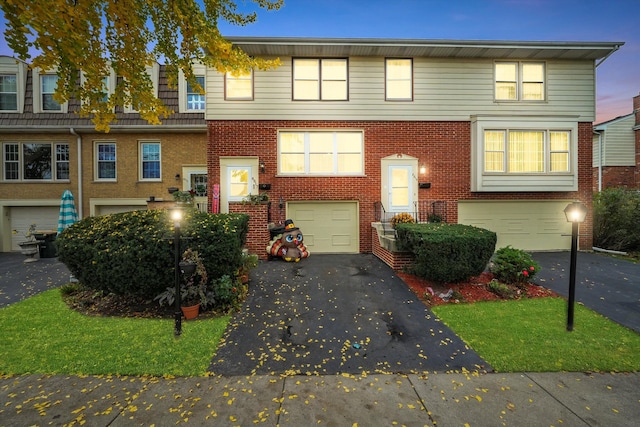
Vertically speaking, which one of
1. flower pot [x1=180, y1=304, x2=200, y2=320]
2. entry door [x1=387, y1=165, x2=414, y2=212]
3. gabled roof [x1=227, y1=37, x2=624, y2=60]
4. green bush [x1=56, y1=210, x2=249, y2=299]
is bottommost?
flower pot [x1=180, y1=304, x2=200, y2=320]

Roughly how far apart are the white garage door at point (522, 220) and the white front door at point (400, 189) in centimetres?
212

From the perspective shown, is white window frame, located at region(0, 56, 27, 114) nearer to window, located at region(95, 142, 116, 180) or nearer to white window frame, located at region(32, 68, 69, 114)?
white window frame, located at region(32, 68, 69, 114)

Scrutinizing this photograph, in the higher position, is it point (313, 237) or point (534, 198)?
point (534, 198)

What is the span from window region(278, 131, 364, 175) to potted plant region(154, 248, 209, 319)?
19.4 ft

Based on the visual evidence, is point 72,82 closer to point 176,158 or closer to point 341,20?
point 176,158

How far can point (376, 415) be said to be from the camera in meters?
2.82

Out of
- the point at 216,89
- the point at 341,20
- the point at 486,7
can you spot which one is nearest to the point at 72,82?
the point at 216,89

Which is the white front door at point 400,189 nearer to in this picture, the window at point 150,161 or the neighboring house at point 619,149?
the window at point 150,161

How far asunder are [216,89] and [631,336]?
491 inches

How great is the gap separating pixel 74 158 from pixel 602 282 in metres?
20.0

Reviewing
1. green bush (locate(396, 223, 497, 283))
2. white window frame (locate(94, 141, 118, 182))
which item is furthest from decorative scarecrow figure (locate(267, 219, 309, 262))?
white window frame (locate(94, 141, 118, 182))

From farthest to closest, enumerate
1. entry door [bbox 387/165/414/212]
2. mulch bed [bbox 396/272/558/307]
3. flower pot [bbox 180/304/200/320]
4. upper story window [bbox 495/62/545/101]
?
upper story window [bbox 495/62/545/101] < entry door [bbox 387/165/414/212] < mulch bed [bbox 396/272/558/307] < flower pot [bbox 180/304/200/320]

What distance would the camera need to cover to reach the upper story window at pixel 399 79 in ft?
34.3

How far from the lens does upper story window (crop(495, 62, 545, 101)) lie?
10625 millimetres
